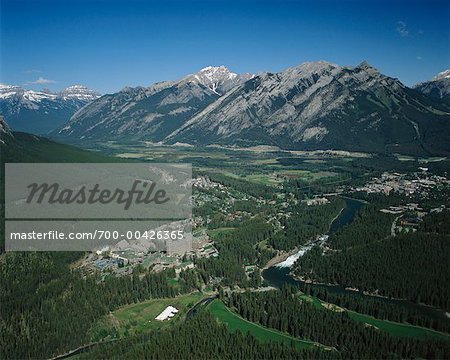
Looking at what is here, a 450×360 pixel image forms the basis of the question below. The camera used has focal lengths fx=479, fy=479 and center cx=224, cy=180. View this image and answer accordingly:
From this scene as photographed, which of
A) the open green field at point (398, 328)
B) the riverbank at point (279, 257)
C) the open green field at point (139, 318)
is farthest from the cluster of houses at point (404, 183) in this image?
the open green field at point (139, 318)

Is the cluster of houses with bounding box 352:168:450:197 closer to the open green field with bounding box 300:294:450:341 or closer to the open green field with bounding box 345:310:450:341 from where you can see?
the open green field with bounding box 300:294:450:341

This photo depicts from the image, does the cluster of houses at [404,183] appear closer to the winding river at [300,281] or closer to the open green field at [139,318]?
the winding river at [300,281]

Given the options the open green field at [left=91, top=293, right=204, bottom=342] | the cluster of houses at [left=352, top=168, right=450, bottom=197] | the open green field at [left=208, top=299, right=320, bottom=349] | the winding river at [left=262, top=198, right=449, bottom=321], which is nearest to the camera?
the open green field at [left=208, top=299, right=320, bottom=349]

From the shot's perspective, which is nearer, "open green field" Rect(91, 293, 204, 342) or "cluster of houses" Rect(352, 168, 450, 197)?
"open green field" Rect(91, 293, 204, 342)

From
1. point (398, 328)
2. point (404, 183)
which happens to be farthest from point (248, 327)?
point (404, 183)

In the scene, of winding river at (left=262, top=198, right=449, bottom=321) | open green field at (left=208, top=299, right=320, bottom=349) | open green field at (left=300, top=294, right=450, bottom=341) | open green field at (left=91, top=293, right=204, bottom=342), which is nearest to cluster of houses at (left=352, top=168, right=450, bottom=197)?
winding river at (left=262, top=198, right=449, bottom=321)

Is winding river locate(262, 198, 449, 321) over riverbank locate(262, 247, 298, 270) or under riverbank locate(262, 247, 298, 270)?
under

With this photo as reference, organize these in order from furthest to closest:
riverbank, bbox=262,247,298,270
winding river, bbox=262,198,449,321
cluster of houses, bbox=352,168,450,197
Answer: cluster of houses, bbox=352,168,450,197 → riverbank, bbox=262,247,298,270 → winding river, bbox=262,198,449,321
